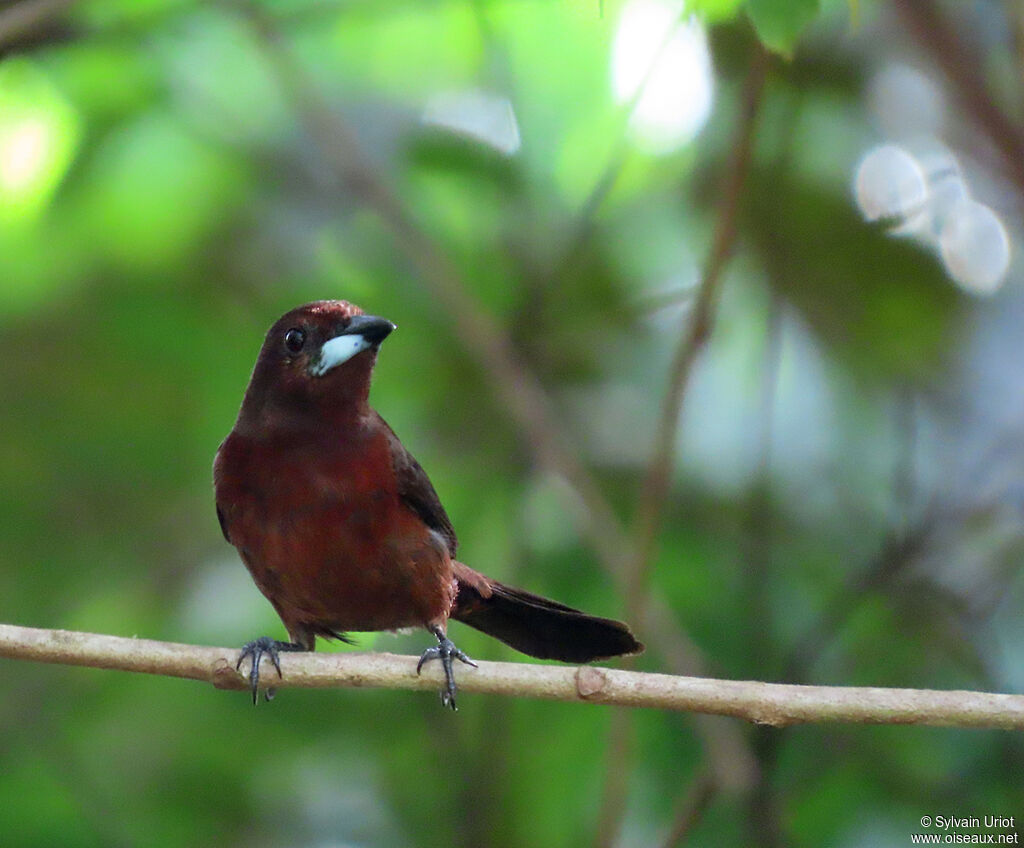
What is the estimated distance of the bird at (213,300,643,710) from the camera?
3.55 m

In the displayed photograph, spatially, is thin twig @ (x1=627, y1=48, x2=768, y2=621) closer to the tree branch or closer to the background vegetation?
the background vegetation

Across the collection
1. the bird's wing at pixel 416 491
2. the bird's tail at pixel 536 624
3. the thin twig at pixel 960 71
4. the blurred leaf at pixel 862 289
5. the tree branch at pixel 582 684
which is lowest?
the bird's tail at pixel 536 624

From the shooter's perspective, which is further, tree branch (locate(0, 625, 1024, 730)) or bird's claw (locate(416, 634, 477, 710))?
bird's claw (locate(416, 634, 477, 710))

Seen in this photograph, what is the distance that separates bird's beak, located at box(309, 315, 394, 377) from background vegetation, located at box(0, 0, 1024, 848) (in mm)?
807

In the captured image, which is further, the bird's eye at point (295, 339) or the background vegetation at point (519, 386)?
the background vegetation at point (519, 386)

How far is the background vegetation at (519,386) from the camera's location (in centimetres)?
459

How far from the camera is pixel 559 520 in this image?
5387 millimetres

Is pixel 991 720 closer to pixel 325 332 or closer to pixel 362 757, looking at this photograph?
pixel 325 332

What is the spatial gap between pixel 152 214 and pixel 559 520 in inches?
81.5

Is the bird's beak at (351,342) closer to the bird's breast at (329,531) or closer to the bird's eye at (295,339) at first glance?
the bird's eye at (295,339)

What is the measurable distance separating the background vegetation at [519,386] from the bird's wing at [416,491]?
0.48m

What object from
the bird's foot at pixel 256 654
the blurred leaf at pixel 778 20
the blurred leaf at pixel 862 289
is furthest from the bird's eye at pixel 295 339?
the blurred leaf at pixel 862 289

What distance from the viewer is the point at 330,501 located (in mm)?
3555

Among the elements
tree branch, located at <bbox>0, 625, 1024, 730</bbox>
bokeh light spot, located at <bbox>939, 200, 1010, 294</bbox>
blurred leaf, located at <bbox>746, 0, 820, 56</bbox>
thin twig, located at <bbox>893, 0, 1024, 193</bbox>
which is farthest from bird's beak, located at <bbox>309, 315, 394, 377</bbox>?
bokeh light spot, located at <bbox>939, 200, 1010, 294</bbox>
